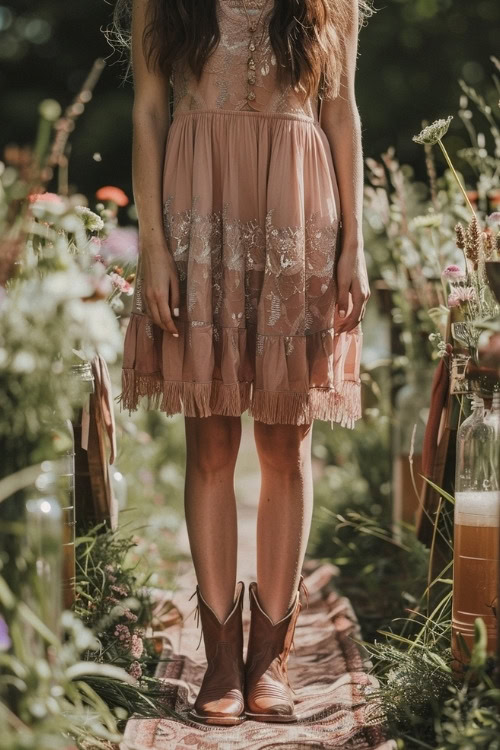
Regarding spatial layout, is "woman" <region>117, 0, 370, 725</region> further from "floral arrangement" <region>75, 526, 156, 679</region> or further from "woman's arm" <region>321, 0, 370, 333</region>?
"floral arrangement" <region>75, 526, 156, 679</region>

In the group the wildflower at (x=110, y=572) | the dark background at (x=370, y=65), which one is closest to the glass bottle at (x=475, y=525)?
the wildflower at (x=110, y=572)

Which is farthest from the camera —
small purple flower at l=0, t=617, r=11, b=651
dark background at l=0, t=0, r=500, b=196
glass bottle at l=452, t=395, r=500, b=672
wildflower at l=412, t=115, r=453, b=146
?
dark background at l=0, t=0, r=500, b=196

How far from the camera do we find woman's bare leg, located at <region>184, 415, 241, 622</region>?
2.12 meters

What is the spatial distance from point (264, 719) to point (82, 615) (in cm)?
46

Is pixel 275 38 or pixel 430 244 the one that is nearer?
pixel 275 38

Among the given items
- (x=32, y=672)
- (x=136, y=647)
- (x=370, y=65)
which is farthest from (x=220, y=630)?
(x=370, y=65)

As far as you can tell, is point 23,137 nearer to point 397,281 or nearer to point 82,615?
point 397,281

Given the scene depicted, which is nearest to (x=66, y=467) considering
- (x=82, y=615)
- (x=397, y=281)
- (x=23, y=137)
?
(x=82, y=615)

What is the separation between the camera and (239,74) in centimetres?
207

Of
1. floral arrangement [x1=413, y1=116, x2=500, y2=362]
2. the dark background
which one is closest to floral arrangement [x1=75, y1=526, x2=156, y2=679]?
floral arrangement [x1=413, y1=116, x2=500, y2=362]

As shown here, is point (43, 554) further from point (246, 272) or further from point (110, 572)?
point (110, 572)

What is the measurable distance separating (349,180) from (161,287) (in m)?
0.47

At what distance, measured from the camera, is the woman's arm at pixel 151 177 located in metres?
2.01

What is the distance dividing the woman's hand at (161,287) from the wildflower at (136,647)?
0.66 m
